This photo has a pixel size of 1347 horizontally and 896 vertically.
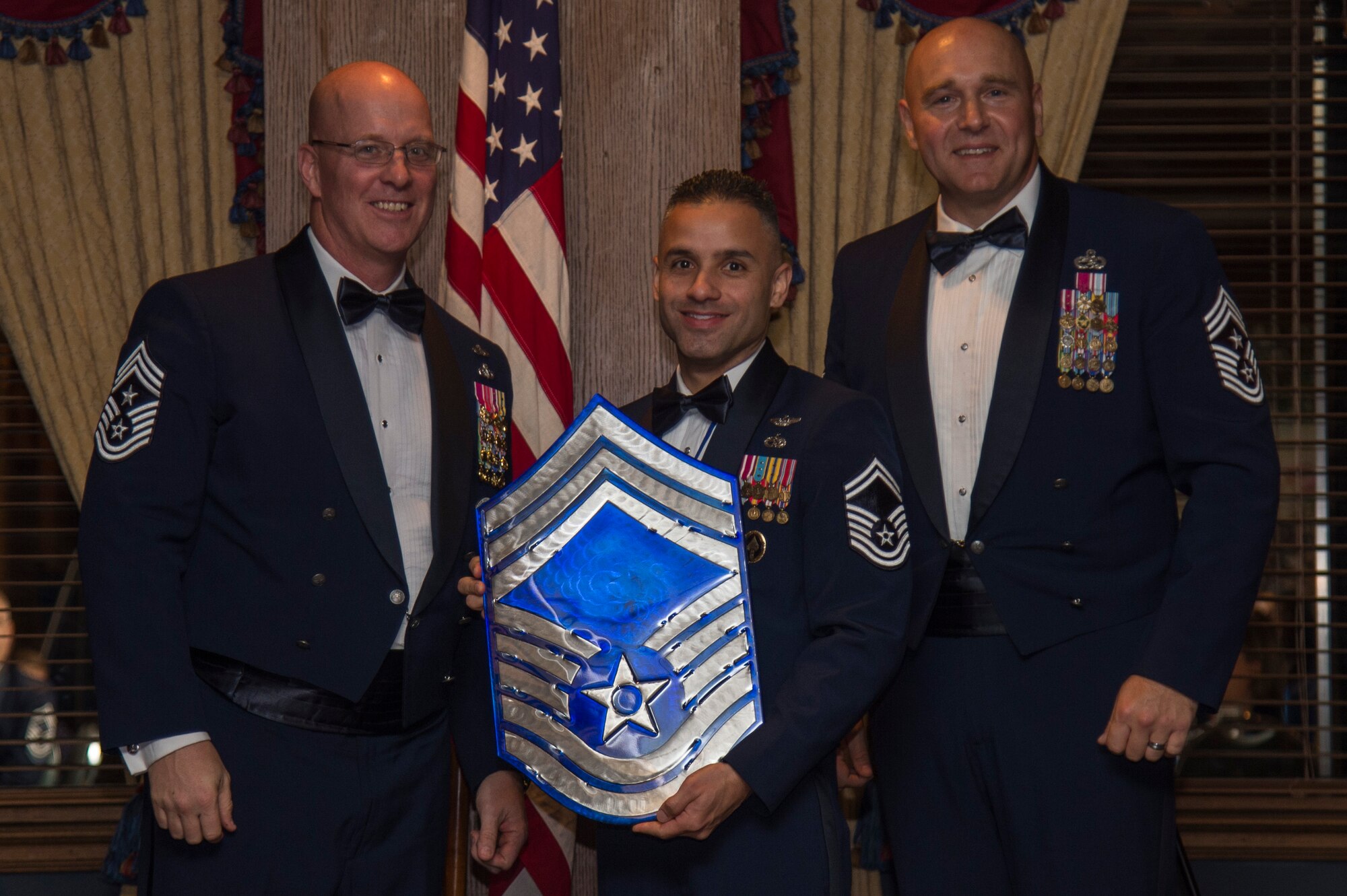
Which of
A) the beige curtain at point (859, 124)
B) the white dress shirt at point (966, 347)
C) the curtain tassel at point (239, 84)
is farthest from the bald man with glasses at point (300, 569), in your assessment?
the beige curtain at point (859, 124)

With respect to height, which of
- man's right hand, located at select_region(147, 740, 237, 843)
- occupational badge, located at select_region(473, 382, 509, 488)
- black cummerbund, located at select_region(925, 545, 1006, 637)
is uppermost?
occupational badge, located at select_region(473, 382, 509, 488)

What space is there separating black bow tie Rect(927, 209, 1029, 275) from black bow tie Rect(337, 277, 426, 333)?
0.84m

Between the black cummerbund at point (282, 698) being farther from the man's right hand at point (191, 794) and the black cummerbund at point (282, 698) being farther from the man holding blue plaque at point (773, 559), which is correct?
the man holding blue plaque at point (773, 559)

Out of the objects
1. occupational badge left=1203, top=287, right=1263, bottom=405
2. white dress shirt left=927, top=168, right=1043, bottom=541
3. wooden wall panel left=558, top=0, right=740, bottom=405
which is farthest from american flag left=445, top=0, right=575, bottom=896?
Answer: occupational badge left=1203, top=287, right=1263, bottom=405

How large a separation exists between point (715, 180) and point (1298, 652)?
2.09 m

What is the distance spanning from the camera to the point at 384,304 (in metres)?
1.98

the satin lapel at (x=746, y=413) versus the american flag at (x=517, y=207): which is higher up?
the american flag at (x=517, y=207)

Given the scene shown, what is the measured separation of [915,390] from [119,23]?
2.24 metres

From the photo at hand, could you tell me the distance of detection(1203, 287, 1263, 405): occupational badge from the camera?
188 centimetres

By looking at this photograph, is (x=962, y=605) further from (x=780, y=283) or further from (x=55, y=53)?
(x=55, y=53)

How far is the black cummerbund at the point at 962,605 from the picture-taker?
6.20 ft

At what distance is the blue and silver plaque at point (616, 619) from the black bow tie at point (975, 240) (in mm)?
628

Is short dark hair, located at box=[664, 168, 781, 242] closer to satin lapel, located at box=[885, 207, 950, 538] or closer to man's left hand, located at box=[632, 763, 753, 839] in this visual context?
satin lapel, located at box=[885, 207, 950, 538]

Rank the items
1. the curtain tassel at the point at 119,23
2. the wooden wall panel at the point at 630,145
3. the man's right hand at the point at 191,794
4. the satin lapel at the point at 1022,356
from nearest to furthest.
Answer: the man's right hand at the point at 191,794
the satin lapel at the point at 1022,356
the wooden wall panel at the point at 630,145
the curtain tassel at the point at 119,23
